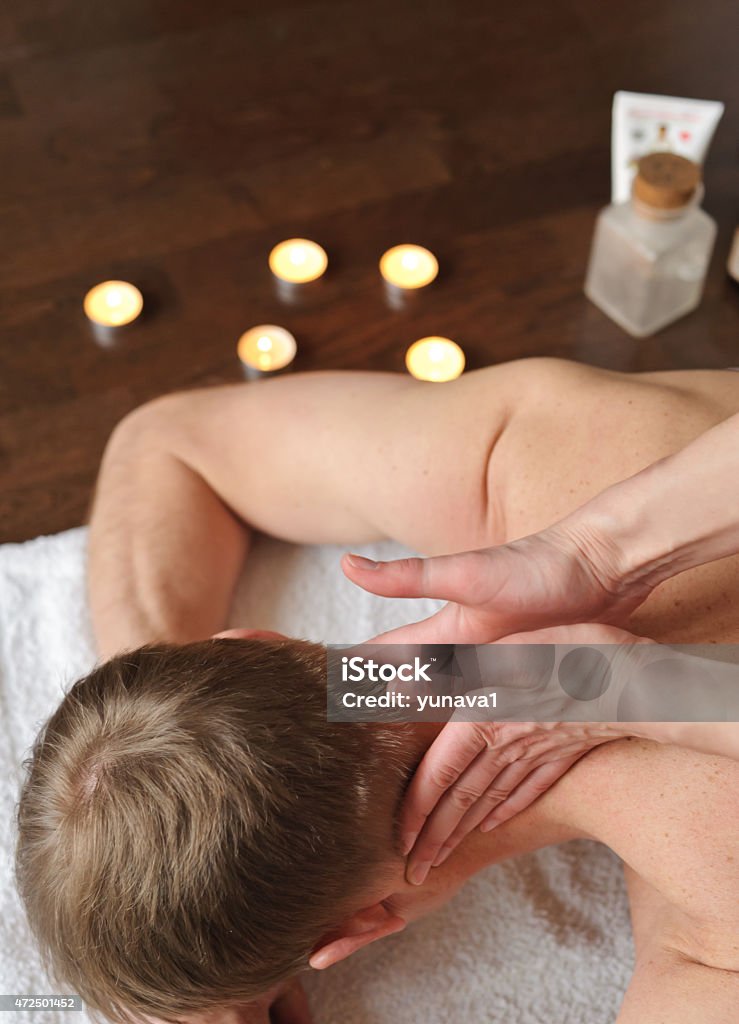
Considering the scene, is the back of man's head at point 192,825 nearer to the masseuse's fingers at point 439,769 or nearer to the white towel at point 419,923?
the masseuse's fingers at point 439,769

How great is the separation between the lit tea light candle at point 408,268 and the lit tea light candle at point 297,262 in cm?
11

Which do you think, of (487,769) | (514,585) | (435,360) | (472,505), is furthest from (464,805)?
(435,360)

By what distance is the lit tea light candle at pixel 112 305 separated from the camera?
172 centimetres

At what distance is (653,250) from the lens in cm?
160

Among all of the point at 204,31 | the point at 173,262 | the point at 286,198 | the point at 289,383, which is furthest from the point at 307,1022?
the point at 204,31

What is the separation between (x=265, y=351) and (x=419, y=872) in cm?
94

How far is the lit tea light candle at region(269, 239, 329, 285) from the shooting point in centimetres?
178

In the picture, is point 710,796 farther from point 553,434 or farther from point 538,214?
point 538,214

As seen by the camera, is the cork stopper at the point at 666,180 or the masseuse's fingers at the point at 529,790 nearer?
the masseuse's fingers at the point at 529,790

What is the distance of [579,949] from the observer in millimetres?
1172

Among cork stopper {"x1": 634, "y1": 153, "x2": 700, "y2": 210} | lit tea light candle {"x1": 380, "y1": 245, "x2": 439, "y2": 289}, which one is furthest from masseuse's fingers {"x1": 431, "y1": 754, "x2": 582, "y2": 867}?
lit tea light candle {"x1": 380, "y1": 245, "x2": 439, "y2": 289}

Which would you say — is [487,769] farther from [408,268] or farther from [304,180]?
[304,180]

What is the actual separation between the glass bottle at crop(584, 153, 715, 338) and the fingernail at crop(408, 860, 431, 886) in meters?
1.01

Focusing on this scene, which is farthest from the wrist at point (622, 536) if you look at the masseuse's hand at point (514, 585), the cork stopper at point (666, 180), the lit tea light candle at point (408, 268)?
the lit tea light candle at point (408, 268)
